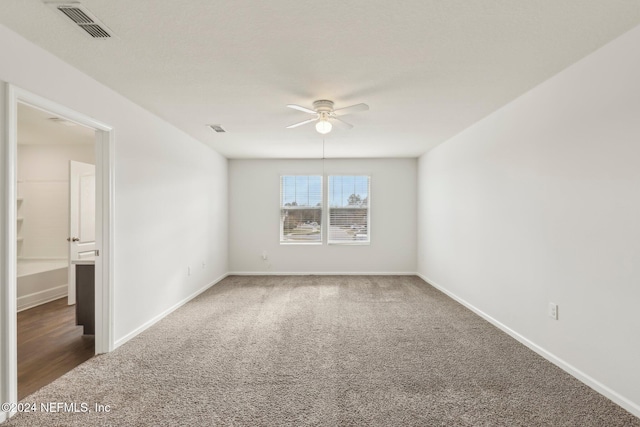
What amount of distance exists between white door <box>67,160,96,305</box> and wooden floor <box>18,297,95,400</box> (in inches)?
17.5

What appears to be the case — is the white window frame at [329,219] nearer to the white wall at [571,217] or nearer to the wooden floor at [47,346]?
the white wall at [571,217]

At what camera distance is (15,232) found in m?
2.25

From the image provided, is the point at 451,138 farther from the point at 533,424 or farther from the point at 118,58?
the point at 118,58

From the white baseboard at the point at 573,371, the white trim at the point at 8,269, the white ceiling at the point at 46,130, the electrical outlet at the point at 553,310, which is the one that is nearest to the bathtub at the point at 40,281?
the white ceiling at the point at 46,130

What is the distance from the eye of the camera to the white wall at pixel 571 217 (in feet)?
7.35

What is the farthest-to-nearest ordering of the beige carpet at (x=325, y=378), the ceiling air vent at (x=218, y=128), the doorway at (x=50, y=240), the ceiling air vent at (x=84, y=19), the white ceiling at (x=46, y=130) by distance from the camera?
the ceiling air vent at (x=218, y=128) → the white ceiling at (x=46, y=130) → the doorway at (x=50, y=240) → the beige carpet at (x=325, y=378) → the ceiling air vent at (x=84, y=19)

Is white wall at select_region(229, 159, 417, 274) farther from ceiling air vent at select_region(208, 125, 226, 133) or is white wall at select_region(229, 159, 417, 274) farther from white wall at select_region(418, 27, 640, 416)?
white wall at select_region(418, 27, 640, 416)

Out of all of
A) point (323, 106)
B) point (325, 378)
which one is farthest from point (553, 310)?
point (323, 106)

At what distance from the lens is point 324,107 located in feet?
11.5

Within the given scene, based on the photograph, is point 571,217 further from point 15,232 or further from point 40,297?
point 40,297

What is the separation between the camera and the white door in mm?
4629

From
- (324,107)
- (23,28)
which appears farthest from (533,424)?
(23,28)

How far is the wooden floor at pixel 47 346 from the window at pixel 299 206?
385cm

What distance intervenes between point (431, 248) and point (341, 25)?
4.78m
